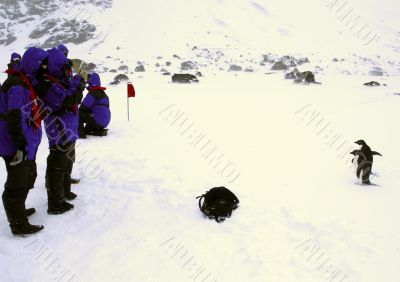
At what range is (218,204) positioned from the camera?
15.6 feet

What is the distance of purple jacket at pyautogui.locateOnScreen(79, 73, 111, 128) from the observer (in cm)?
795

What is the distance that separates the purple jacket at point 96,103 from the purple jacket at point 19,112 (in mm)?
4042

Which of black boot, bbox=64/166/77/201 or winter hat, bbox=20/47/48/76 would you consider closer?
winter hat, bbox=20/47/48/76

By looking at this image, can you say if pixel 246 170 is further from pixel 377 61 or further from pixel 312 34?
pixel 312 34

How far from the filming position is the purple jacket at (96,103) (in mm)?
7949

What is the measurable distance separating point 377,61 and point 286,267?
4254 centimetres

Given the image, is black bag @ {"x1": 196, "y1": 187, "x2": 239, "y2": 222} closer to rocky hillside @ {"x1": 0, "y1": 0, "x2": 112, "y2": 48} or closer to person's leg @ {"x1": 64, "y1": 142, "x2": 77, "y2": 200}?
person's leg @ {"x1": 64, "y1": 142, "x2": 77, "y2": 200}

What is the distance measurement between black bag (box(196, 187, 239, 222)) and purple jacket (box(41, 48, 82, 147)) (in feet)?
6.36

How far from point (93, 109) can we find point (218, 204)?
14.5ft

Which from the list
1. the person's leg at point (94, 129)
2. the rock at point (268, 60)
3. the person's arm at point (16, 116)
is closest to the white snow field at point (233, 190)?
the person's leg at point (94, 129)

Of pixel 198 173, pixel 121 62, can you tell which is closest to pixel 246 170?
pixel 198 173

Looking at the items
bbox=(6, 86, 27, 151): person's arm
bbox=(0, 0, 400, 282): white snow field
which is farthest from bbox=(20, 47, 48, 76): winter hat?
bbox=(0, 0, 400, 282): white snow field

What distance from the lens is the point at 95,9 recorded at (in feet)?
179

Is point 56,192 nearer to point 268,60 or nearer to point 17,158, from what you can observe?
point 17,158
